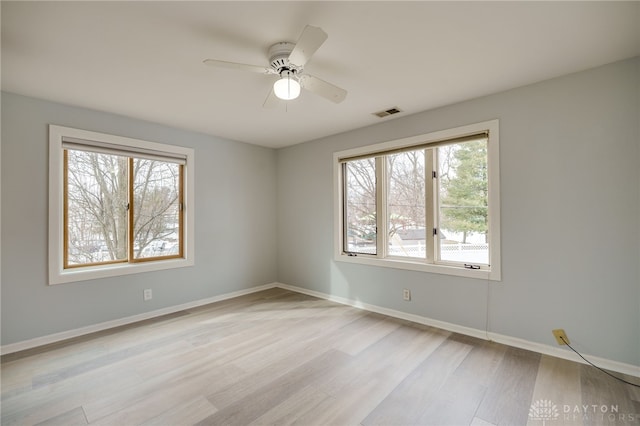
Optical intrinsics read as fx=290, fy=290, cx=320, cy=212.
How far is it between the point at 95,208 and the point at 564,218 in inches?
180

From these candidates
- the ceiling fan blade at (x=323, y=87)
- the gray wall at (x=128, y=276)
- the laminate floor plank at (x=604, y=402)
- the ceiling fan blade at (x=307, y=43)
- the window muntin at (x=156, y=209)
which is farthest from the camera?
the window muntin at (x=156, y=209)

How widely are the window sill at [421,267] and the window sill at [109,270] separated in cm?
214

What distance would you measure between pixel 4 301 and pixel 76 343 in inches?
27.1

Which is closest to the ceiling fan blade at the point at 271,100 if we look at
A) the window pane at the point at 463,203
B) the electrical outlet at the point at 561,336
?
the window pane at the point at 463,203

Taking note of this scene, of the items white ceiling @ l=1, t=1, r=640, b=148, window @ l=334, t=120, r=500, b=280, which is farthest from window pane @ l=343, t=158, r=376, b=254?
white ceiling @ l=1, t=1, r=640, b=148

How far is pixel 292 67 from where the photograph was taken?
2039mm

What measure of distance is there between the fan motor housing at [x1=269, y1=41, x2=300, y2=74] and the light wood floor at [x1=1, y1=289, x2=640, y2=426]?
2261 mm

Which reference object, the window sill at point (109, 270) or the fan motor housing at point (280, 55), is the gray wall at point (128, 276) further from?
the fan motor housing at point (280, 55)

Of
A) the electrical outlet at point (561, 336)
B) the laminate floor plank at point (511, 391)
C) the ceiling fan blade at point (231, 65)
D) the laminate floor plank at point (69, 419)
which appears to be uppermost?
the ceiling fan blade at point (231, 65)

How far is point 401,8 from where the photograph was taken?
161 centimetres

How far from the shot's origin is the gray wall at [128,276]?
8.63ft

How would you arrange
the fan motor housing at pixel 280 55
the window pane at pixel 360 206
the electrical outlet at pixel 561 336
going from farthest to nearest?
the window pane at pixel 360 206 → the electrical outlet at pixel 561 336 → the fan motor housing at pixel 280 55

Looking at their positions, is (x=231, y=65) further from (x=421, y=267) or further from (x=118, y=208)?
(x=421, y=267)

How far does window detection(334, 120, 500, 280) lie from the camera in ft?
9.48
